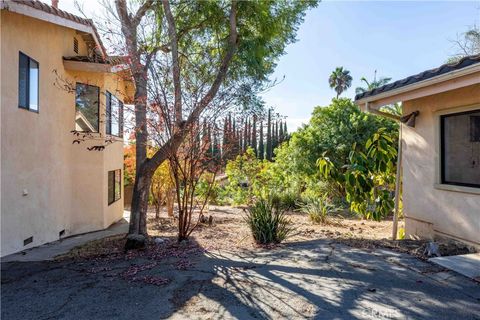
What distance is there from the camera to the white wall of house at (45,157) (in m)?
7.27

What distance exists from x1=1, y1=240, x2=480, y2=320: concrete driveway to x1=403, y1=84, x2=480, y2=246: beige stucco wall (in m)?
1.40

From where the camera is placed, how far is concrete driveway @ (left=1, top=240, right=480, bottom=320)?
147 inches

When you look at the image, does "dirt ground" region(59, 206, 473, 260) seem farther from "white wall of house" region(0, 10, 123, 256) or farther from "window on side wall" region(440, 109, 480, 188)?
"white wall of house" region(0, 10, 123, 256)

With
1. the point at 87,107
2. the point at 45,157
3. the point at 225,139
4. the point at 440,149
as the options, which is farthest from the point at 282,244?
the point at 87,107

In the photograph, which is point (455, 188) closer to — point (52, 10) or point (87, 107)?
point (52, 10)

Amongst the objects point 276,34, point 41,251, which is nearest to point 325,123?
point 276,34

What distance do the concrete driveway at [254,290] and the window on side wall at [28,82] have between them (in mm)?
3976

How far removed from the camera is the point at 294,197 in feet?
50.6

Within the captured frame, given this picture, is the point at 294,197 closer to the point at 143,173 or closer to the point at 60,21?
the point at 143,173

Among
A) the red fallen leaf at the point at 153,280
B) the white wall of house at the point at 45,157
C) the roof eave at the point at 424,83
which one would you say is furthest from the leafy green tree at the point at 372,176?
the white wall of house at the point at 45,157

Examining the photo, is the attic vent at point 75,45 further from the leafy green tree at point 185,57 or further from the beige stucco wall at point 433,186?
the beige stucco wall at point 433,186

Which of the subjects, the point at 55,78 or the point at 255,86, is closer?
the point at 255,86

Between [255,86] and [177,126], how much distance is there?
2568 mm

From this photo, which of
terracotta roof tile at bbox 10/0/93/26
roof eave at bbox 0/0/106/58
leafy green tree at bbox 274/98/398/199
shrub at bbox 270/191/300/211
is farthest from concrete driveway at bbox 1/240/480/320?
leafy green tree at bbox 274/98/398/199
